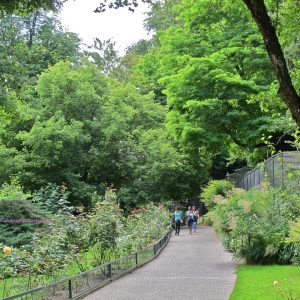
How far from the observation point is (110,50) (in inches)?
2399

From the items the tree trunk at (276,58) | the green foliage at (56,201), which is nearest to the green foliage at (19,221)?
the green foliage at (56,201)

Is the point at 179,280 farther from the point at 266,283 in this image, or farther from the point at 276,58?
the point at 276,58

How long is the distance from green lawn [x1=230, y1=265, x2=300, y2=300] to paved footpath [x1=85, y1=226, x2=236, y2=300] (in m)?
0.28

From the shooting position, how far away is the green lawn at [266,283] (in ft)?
32.6

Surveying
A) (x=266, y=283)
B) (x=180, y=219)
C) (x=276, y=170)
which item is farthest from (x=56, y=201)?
(x=266, y=283)

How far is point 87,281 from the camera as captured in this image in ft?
39.3

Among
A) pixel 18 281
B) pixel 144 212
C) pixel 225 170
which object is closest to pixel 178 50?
pixel 144 212

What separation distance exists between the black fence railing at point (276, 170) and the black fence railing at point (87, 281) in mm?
5283

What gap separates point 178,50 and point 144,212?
30.0 ft

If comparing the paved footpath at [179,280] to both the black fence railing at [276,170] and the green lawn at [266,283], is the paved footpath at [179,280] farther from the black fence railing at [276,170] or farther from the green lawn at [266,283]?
the black fence railing at [276,170]

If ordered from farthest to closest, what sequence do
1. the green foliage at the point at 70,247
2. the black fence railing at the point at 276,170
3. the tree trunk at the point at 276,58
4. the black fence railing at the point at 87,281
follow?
the black fence railing at the point at 276,170, the green foliage at the point at 70,247, the black fence railing at the point at 87,281, the tree trunk at the point at 276,58

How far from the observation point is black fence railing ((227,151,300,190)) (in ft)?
54.3

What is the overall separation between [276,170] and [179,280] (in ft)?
31.6

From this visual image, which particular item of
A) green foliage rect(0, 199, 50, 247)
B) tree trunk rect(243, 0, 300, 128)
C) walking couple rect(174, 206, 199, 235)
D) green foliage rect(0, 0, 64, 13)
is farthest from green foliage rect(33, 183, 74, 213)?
walking couple rect(174, 206, 199, 235)
